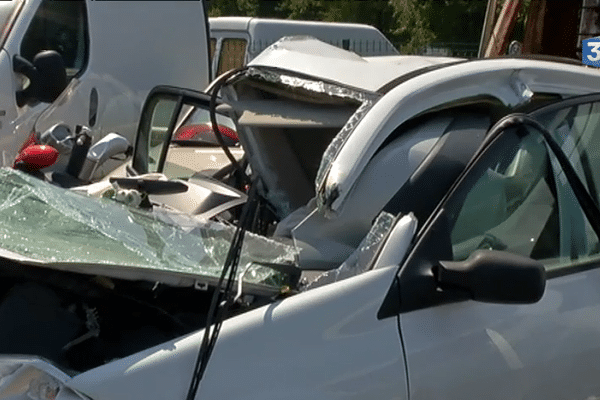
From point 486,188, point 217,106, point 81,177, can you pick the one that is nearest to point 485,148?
point 486,188

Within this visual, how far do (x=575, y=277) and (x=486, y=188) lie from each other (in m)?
0.43

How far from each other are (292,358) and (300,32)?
999 centimetres

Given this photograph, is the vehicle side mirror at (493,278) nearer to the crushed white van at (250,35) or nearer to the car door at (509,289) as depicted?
the car door at (509,289)

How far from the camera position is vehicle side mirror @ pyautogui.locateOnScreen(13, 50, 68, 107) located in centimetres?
699

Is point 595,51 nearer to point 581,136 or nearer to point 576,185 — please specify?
point 581,136

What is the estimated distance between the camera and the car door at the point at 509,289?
270 cm

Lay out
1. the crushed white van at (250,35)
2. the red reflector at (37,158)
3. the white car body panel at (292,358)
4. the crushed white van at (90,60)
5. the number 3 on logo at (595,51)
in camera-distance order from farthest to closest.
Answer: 1. the crushed white van at (250,35)
2. the crushed white van at (90,60)
3. the number 3 on logo at (595,51)
4. the red reflector at (37,158)
5. the white car body panel at (292,358)

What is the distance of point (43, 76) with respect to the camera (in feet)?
23.6

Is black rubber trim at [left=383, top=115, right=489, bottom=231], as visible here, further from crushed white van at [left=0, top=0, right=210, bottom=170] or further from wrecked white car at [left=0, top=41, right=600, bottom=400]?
crushed white van at [left=0, top=0, right=210, bottom=170]

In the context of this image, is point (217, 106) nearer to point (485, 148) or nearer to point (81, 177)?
point (81, 177)

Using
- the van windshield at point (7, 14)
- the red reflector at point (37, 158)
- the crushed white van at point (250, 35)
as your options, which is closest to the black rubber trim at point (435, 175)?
the red reflector at point (37, 158)

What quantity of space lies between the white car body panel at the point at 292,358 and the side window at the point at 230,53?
954 centimetres

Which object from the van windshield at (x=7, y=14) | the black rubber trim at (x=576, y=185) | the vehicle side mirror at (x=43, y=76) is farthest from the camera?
the van windshield at (x=7, y=14)

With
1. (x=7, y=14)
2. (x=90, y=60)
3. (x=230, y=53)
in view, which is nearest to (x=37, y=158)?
(x=7, y=14)
